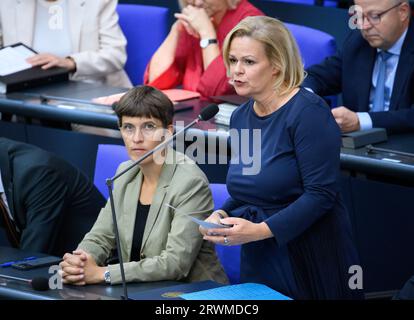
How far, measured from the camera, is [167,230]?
3355 mm

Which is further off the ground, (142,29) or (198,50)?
(198,50)

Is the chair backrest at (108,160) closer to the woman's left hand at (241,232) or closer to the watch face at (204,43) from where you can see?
the watch face at (204,43)

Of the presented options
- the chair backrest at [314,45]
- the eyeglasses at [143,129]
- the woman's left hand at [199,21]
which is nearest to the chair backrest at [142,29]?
the woman's left hand at [199,21]

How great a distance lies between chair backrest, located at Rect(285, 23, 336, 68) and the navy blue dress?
1639 mm

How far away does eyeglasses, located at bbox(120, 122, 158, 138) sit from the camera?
3436 millimetres

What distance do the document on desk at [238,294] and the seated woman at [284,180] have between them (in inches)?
5.4

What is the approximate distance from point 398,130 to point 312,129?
1.25 metres

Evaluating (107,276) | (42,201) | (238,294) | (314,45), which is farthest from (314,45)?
(238,294)

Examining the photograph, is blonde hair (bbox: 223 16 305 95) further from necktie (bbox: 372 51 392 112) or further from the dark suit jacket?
necktie (bbox: 372 51 392 112)

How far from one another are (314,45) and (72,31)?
4.44 ft

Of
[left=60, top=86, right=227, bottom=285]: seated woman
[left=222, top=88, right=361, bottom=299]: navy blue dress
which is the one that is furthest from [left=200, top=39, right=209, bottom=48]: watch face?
[left=222, top=88, right=361, bottom=299]: navy blue dress

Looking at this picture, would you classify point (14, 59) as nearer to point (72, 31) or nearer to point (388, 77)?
point (72, 31)

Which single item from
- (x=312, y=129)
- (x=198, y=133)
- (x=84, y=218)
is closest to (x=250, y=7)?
(x=198, y=133)

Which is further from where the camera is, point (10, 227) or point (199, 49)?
point (199, 49)
